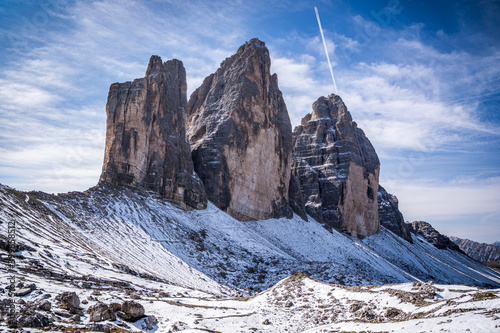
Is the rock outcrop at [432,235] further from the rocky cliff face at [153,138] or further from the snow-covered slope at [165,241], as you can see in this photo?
the rocky cliff face at [153,138]

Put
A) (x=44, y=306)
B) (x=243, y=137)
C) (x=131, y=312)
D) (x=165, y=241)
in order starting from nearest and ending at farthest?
(x=44, y=306) < (x=131, y=312) < (x=165, y=241) < (x=243, y=137)

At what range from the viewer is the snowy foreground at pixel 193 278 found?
18266 millimetres

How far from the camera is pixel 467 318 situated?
14812 millimetres

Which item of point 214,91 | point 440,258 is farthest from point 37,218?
point 440,258

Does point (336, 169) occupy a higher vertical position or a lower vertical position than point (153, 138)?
higher

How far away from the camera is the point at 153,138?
60.1 m

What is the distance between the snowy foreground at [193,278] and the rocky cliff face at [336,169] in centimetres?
3052

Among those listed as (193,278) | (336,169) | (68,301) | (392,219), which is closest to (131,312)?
(68,301)

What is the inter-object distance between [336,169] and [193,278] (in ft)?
229

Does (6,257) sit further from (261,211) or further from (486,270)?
(486,270)

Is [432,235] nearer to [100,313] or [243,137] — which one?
[243,137]

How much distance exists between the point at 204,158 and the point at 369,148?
202ft

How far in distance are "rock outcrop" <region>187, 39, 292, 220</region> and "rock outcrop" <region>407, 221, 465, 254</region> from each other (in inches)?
3208

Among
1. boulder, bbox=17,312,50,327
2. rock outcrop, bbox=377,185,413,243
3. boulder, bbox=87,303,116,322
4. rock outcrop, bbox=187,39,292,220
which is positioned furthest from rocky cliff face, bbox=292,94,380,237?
Answer: boulder, bbox=17,312,50,327
